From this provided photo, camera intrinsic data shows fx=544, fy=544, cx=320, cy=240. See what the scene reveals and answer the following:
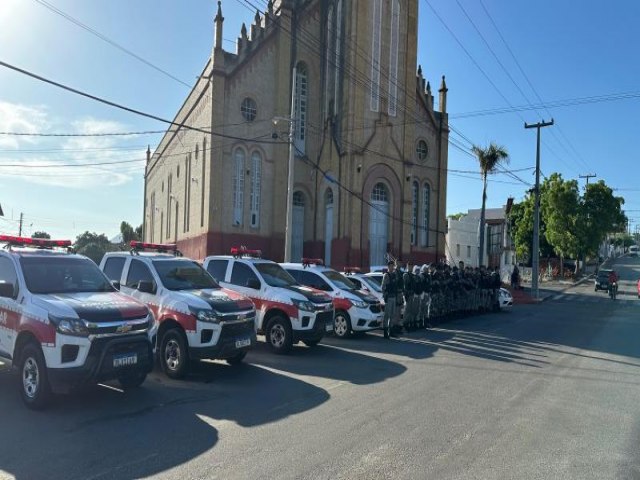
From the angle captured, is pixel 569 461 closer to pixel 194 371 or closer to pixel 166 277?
pixel 194 371

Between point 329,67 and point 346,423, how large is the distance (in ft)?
91.4

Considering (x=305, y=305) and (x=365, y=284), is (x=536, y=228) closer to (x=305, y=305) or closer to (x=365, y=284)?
(x=365, y=284)

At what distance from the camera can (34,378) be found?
670 cm

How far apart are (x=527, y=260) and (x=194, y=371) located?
195 ft

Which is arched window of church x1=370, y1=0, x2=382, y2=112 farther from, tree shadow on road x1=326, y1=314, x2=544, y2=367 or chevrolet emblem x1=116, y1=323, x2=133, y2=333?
chevrolet emblem x1=116, y1=323, x2=133, y2=333

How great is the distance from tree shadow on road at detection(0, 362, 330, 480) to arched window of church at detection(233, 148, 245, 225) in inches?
824

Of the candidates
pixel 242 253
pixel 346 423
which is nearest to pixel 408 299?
pixel 242 253

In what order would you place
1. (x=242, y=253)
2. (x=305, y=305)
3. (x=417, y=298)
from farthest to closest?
(x=417, y=298)
(x=242, y=253)
(x=305, y=305)

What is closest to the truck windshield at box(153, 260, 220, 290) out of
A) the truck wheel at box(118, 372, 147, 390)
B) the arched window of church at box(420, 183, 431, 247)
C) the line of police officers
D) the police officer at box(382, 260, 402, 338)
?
the truck wheel at box(118, 372, 147, 390)

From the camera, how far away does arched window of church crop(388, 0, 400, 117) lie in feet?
102

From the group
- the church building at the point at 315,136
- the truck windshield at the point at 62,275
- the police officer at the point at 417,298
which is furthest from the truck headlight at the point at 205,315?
the church building at the point at 315,136

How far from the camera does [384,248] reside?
31453 millimetres

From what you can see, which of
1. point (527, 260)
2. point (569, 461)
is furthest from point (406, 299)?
point (527, 260)

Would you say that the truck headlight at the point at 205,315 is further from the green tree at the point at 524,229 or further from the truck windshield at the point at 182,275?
the green tree at the point at 524,229
